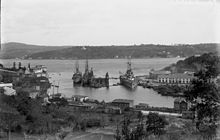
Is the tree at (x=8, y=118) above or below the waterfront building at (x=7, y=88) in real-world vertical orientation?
below

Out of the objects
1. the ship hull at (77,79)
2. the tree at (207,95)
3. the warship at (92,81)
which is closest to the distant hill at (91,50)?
the tree at (207,95)

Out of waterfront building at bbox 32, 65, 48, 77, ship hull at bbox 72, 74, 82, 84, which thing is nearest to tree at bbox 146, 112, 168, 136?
waterfront building at bbox 32, 65, 48, 77

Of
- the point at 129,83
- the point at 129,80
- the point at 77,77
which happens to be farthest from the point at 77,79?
the point at 129,80

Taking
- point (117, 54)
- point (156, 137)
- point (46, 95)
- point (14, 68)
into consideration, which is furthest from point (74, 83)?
point (156, 137)

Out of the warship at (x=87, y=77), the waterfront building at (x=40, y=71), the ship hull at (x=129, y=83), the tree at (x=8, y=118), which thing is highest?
the waterfront building at (x=40, y=71)

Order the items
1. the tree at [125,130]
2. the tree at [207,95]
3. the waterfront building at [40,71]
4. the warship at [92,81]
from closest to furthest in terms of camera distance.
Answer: the tree at [207,95]
the tree at [125,130]
the waterfront building at [40,71]
the warship at [92,81]

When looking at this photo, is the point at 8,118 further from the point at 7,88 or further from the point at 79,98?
the point at 79,98

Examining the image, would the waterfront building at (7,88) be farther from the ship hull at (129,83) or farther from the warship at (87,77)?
the ship hull at (129,83)

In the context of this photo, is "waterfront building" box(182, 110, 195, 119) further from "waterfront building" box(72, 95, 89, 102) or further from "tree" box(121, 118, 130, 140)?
"waterfront building" box(72, 95, 89, 102)
